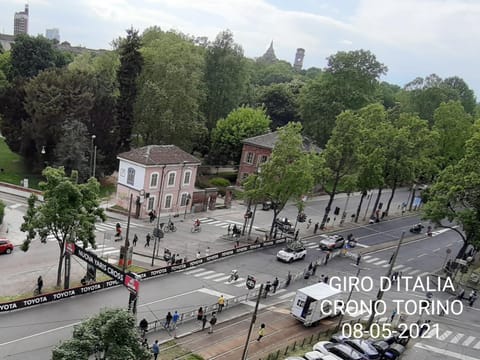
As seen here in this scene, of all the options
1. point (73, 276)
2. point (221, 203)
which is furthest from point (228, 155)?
point (73, 276)

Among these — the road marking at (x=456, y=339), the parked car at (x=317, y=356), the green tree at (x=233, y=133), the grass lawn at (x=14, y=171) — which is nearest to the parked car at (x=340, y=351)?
the parked car at (x=317, y=356)

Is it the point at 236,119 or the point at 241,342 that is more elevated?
the point at 236,119

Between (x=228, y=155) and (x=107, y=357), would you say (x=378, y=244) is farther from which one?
(x=107, y=357)

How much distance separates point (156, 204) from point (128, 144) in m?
20.1

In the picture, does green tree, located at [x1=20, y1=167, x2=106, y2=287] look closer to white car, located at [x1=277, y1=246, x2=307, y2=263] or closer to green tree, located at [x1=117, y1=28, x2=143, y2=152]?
white car, located at [x1=277, y1=246, x2=307, y2=263]

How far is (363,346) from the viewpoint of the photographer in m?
27.2

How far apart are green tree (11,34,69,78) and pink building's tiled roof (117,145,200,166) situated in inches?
2153

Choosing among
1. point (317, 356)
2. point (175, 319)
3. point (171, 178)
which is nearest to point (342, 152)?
point (171, 178)

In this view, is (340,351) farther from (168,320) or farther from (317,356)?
(168,320)

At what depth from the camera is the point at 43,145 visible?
186ft

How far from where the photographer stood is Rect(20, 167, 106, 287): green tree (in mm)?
28656

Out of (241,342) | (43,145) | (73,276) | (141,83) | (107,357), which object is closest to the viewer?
(107,357)

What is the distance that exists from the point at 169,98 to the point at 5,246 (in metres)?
32.3

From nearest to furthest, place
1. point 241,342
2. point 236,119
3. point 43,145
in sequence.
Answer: point 241,342 < point 43,145 < point 236,119
